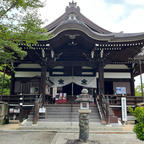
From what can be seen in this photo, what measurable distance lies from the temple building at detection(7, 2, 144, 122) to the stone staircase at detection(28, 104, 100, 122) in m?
1.05

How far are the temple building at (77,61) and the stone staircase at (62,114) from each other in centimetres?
105

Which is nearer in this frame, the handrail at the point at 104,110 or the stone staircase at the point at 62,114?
the handrail at the point at 104,110

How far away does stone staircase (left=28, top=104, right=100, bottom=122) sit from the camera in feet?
26.7

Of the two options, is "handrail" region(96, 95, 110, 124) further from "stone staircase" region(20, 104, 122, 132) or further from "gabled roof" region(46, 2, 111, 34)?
"gabled roof" region(46, 2, 111, 34)

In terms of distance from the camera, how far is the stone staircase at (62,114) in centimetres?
813

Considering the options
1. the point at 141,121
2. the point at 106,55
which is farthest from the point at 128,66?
the point at 141,121

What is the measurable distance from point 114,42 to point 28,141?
7394 mm

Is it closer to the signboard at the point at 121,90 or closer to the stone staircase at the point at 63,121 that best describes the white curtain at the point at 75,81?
the signboard at the point at 121,90

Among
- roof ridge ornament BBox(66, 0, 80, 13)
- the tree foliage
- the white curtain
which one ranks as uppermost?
roof ridge ornament BBox(66, 0, 80, 13)

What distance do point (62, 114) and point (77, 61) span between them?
4.16 metres

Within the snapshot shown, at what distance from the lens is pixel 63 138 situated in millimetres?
5691

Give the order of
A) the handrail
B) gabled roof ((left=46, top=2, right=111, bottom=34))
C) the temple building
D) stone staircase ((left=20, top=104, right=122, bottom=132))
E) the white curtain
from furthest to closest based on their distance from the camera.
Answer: gabled roof ((left=46, top=2, right=111, bottom=34)) → the white curtain → the temple building → the handrail → stone staircase ((left=20, top=104, right=122, bottom=132))

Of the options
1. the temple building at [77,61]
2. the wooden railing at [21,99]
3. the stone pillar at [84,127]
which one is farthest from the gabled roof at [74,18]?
the stone pillar at [84,127]

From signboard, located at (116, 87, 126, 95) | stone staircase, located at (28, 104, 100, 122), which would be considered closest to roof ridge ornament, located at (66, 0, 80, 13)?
signboard, located at (116, 87, 126, 95)
